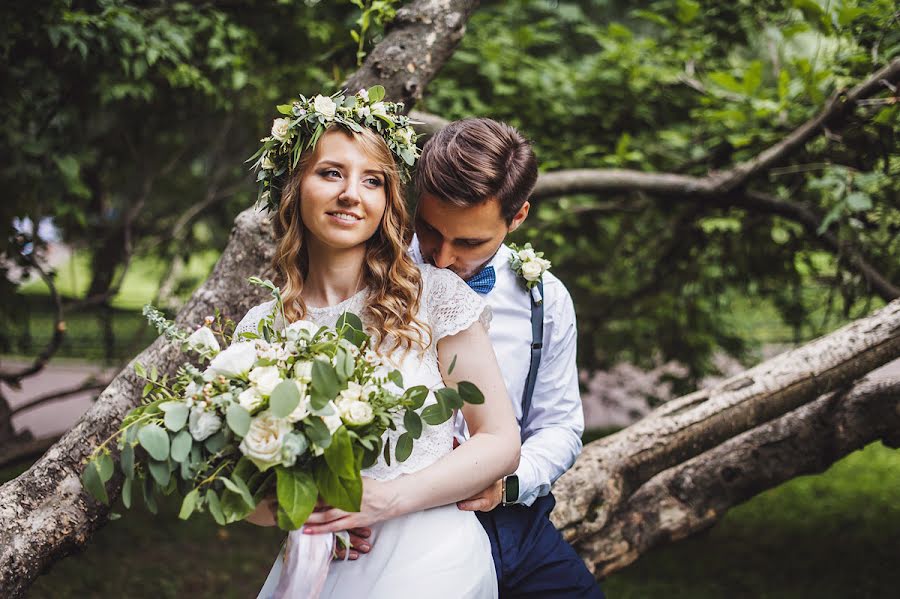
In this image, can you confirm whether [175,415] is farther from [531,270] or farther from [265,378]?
[531,270]

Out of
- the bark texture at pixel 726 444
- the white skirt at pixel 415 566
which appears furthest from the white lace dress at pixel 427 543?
the bark texture at pixel 726 444

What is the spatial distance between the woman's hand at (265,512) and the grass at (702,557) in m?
3.30

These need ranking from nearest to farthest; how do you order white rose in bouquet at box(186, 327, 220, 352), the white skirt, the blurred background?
white rose in bouquet at box(186, 327, 220, 352) < the white skirt < the blurred background

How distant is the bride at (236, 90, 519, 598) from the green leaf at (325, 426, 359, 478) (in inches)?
8.1

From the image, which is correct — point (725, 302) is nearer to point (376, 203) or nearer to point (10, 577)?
point (376, 203)

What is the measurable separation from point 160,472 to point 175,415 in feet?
0.44

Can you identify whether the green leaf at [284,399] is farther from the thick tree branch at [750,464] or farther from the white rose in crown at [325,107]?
the thick tree branch at [750,464]

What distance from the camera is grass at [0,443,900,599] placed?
191 inches

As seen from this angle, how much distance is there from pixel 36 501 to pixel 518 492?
1.67 m

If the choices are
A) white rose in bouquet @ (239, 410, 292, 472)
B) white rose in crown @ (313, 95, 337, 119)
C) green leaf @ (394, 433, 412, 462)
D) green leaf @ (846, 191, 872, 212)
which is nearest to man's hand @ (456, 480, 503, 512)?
green leaf @ (394, 433, 412, 462)

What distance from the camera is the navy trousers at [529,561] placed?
8.25ft

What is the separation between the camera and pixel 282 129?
7.57 feet

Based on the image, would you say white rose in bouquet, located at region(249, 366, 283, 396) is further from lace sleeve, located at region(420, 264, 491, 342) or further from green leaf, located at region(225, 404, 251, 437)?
lace sleeve, located at region(420, 264, 491, 342)

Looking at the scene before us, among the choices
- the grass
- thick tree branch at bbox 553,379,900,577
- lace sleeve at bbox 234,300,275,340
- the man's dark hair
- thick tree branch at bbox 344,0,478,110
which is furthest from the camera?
the grass
